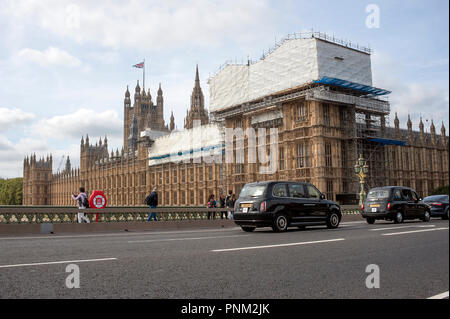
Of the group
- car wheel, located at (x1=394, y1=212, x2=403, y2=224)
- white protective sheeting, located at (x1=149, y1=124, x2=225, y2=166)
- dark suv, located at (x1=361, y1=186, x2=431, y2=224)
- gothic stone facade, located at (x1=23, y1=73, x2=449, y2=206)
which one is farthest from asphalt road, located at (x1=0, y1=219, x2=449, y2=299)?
white protective sheeting, located at (x1=149, y1=124, x2=225, y2=166)

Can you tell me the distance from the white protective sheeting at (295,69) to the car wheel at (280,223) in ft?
94.4

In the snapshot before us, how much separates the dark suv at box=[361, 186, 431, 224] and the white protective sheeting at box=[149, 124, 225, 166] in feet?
118

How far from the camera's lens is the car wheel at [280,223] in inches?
520

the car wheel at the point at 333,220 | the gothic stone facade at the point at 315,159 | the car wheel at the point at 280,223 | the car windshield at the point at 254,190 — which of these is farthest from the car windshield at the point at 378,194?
the gothic stone facade at the point at 315,159

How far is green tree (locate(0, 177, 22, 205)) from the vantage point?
5266 inches

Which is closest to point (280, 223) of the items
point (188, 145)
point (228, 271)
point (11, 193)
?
point (228, 271)

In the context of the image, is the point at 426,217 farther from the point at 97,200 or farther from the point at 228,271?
the point at 228,271

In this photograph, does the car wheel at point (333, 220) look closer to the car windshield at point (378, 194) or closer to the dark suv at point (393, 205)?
the dark suv at point (393, 205)

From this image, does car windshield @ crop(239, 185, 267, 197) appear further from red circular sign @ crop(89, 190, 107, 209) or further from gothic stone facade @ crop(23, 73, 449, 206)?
gothic stone facade @ crop(23, 73, 449, 206)

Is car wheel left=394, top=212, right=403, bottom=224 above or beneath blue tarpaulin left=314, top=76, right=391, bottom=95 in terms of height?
beneath

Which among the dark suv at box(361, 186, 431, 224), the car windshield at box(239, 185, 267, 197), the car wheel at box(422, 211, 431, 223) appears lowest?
the car wheel at box(422, 211, 431, 223)

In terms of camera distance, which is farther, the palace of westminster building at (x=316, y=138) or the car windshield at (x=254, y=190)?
the palace of westminster building at (x=316, y=138)
